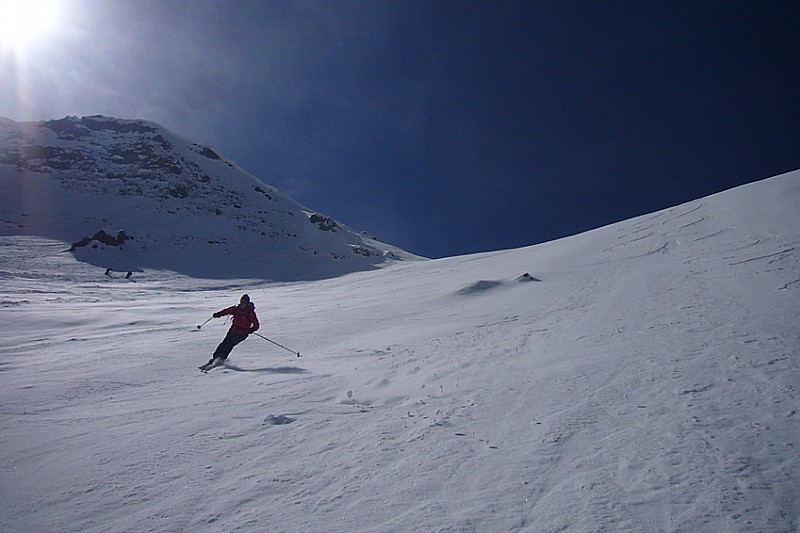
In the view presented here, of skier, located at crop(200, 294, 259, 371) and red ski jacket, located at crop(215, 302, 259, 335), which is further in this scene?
red ski jacket, located at crop(215, 302, 259, 335)

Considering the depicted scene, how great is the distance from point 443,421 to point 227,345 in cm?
514

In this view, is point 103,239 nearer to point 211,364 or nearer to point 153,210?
point 153,210

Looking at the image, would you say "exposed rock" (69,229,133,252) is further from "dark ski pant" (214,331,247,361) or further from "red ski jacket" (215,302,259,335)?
"dark ski pant" (214,331,247,361)

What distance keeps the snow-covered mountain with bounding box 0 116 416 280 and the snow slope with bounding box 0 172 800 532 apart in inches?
1053

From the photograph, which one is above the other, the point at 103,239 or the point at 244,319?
the point at 103,239

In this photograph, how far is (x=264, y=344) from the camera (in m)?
9.56

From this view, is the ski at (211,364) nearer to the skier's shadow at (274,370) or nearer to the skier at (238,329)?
the skier at (238,329)

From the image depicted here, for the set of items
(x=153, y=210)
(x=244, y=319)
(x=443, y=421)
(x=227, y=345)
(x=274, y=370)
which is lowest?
(x=443, y=421)

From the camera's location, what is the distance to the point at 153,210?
4481cm

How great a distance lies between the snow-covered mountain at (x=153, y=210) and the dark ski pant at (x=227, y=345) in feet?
83.8

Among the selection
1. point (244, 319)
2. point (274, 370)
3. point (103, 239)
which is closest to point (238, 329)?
point (244, 319)

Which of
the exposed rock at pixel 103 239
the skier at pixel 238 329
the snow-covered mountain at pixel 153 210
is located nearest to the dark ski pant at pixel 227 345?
the skier at pixel 238 329

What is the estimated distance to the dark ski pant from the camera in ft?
25.3

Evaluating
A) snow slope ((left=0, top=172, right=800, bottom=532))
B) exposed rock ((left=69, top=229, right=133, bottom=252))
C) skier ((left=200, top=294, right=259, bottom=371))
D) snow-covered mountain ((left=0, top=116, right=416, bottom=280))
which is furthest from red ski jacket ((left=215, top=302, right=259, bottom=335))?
exposed rock ((left=69, top=229, right=133, bottom=252))
